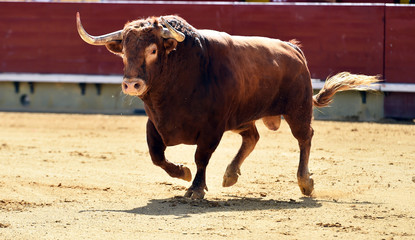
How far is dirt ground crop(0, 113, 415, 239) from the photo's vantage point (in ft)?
14.4

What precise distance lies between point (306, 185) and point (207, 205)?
3.38 ft

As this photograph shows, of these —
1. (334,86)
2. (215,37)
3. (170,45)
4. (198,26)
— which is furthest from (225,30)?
(170,45)

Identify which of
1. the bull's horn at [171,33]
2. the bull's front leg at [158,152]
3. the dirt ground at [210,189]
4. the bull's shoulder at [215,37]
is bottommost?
the dirt ground at [210,189]

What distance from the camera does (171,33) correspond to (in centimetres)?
525

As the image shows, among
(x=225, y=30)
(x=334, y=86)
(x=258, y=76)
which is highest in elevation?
(x=258, y=76)

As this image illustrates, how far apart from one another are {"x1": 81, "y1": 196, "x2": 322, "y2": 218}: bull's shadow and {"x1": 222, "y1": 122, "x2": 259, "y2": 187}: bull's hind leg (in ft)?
1.78

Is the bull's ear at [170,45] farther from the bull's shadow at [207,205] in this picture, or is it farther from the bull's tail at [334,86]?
the bull's tail at [334,86]

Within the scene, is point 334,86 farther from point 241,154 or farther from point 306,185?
point 306,185

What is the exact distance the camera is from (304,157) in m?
6.14

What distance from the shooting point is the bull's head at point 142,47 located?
506 cm

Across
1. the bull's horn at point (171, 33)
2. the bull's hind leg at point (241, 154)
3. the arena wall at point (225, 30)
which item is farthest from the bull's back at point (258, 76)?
the arena wall at point (225, 30)

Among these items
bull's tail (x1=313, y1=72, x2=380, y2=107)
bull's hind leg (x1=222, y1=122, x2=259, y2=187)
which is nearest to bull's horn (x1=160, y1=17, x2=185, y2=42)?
bull's hind leg (x1=222, y1=122, x2=259, y2=187)

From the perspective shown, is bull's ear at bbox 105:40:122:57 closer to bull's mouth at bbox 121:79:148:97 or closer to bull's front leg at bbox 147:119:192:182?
bull's mouth at bbox 121:79:148:97

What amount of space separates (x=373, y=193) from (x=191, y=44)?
1805 mm
